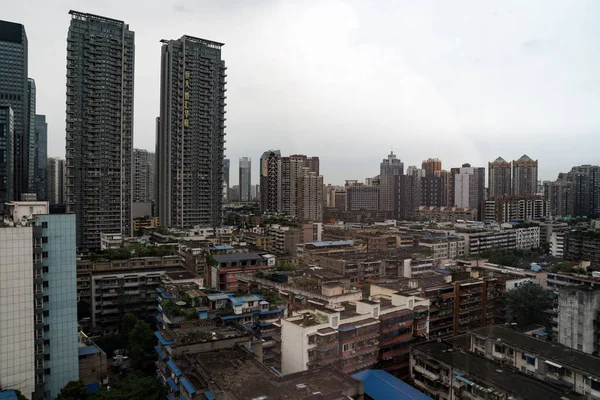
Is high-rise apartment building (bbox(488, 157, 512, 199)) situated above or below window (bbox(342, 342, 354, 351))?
above

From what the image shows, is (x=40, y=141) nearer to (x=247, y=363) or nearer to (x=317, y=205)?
(x=317, y=205)

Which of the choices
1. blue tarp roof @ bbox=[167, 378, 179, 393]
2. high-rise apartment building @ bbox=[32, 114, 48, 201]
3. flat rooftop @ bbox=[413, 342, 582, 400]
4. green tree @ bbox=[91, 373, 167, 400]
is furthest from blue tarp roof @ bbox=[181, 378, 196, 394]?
high-rise apartment building @ bbox=[32, 114, 48, 201]

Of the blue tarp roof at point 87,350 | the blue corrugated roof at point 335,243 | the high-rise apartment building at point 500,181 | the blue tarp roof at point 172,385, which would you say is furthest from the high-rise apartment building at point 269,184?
the blue tarp roof at point 172,385

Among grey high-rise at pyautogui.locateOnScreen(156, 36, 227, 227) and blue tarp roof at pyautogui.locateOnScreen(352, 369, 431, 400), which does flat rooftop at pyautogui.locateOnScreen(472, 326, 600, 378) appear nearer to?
blue tarp roof at pyautogui.locateOnScreen(352, 369, 431, 400)

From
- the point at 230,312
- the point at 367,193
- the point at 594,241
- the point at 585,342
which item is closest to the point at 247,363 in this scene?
the point at 230,312

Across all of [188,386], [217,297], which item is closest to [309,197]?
[217,297]

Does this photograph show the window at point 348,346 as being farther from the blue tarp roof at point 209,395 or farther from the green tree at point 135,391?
the green tree at point 135,391

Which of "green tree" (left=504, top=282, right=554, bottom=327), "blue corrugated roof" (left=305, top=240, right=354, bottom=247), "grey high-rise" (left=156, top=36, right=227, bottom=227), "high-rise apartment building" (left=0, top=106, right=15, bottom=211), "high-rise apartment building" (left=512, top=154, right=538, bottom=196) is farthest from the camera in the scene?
"grey high-rise" (left=156, top=36, right=227, bottom=227)
